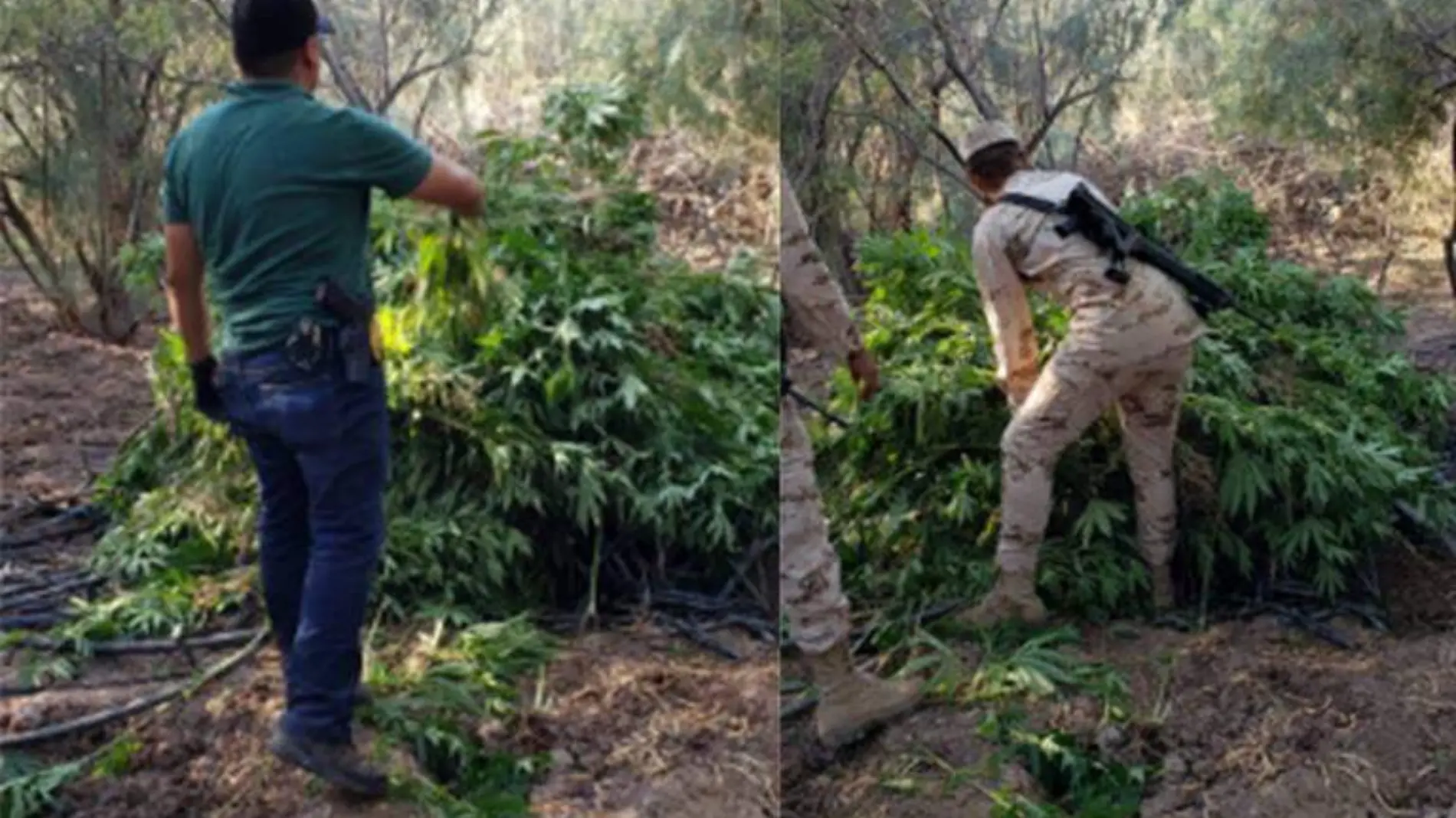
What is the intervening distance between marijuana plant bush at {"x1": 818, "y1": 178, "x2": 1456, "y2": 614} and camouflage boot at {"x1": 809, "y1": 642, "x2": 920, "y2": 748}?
16cm

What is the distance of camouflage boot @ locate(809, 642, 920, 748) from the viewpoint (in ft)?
7.82

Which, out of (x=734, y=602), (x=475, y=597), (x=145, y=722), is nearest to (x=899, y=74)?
(x=734, y=602)

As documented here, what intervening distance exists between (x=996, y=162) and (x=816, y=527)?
70cm

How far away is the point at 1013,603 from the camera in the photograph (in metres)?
2.57

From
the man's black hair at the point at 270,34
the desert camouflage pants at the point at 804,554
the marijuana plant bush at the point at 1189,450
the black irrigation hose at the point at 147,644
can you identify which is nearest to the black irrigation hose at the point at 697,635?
the desert camouflage pants at the point at 804,554

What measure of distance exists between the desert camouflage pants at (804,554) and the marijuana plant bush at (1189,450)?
6.0 inches

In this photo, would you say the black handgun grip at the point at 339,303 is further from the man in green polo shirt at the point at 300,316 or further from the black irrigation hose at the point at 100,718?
the black irrigation hose at the point at 100,718

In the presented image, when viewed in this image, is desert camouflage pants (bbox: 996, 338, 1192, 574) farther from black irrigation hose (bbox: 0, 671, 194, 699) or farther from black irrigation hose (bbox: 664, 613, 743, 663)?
black irrigation hose (bbox: 0, 671, 194, 699)

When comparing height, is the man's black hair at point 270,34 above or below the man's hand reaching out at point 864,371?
above

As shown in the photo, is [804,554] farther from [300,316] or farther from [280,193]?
[280,193]

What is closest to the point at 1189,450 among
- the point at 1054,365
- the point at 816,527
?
the point at 1054,365

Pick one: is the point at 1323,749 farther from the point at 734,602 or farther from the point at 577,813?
the point at 577,813

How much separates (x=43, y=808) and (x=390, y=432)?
0.68 meters

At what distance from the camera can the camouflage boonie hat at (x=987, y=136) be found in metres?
2.52
